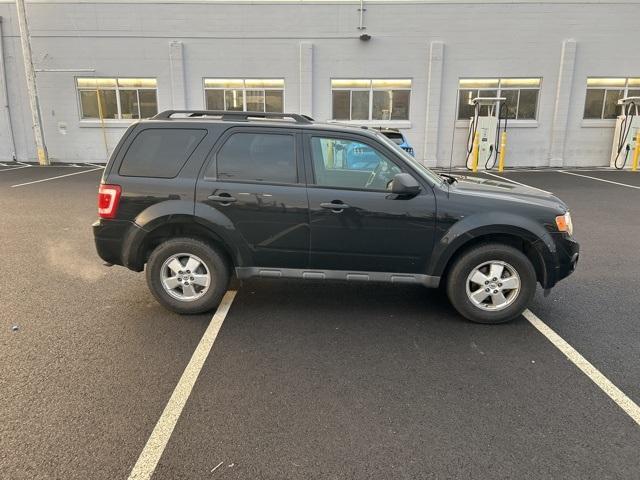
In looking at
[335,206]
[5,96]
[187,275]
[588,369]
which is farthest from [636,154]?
[5,96]

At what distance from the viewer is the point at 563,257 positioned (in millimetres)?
4324


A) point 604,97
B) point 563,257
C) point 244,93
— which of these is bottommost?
point 563,257

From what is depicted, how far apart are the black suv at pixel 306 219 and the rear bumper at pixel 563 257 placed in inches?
0.5

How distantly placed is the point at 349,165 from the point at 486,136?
48.3ft

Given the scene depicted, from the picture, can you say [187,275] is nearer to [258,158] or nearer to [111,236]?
[111,236]

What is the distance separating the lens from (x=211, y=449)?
270 cm

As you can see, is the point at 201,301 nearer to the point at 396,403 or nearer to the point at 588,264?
the point at 396,403

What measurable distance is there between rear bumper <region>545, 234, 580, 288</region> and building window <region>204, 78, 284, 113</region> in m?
14.9

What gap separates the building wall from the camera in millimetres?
17047

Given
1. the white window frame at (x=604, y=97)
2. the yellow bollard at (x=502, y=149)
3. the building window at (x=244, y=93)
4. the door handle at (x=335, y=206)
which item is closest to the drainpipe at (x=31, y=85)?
the building window at (x=244, y=93)

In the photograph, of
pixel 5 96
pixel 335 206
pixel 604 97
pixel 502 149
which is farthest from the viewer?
pixel 5 96

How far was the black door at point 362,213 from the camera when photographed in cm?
429

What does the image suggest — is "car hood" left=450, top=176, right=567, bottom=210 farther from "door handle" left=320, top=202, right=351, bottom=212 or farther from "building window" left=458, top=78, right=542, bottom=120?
"building window" left=458, top=78, right=542, bottom=120

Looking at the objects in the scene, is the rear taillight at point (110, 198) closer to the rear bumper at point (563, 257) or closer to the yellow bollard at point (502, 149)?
the rear bumper at point (563, 257)
